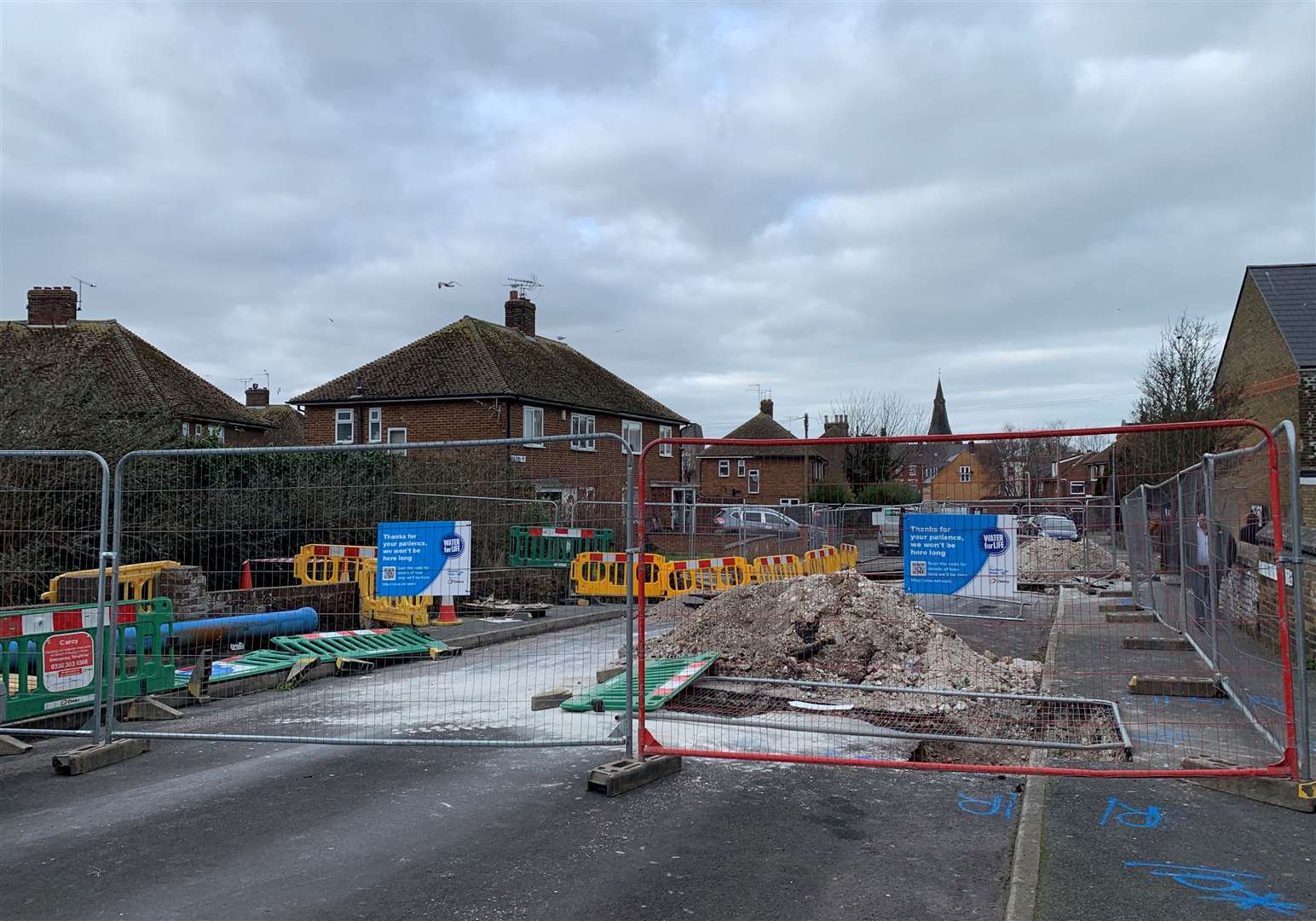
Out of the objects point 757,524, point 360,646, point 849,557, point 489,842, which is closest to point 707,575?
point 757,524

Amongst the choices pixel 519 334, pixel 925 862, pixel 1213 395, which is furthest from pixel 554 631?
pixel 519 334

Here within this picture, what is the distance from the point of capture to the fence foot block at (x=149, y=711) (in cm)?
863

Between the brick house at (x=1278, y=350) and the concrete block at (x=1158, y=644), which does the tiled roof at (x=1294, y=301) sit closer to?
the brick house at (x=1278, y=350)

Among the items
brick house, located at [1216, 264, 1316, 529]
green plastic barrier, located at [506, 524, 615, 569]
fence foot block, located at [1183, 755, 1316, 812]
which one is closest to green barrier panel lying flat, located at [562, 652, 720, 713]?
green plastic barrier, located at [506, 524, 615, 569]

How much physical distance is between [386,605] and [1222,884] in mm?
9798

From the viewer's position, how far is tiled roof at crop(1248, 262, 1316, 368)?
27609 millimetres

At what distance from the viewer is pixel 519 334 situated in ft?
129

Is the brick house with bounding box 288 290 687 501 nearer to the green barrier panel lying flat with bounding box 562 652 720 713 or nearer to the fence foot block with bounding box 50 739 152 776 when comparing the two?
the green barrier panel lying flat with bounding box 562 652 720 713

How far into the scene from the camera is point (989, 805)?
5.79 meters

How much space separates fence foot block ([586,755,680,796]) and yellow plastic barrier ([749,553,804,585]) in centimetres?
846

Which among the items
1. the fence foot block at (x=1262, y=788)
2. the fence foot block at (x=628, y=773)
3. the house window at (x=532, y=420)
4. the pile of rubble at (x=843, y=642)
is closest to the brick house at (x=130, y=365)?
the house window at (x=532, y=420)

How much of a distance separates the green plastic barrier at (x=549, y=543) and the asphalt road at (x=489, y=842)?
69.8 inches

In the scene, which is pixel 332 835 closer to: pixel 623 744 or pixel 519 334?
pixel 623 744

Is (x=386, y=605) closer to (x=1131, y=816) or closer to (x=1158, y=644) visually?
(x=1131, y=816)
